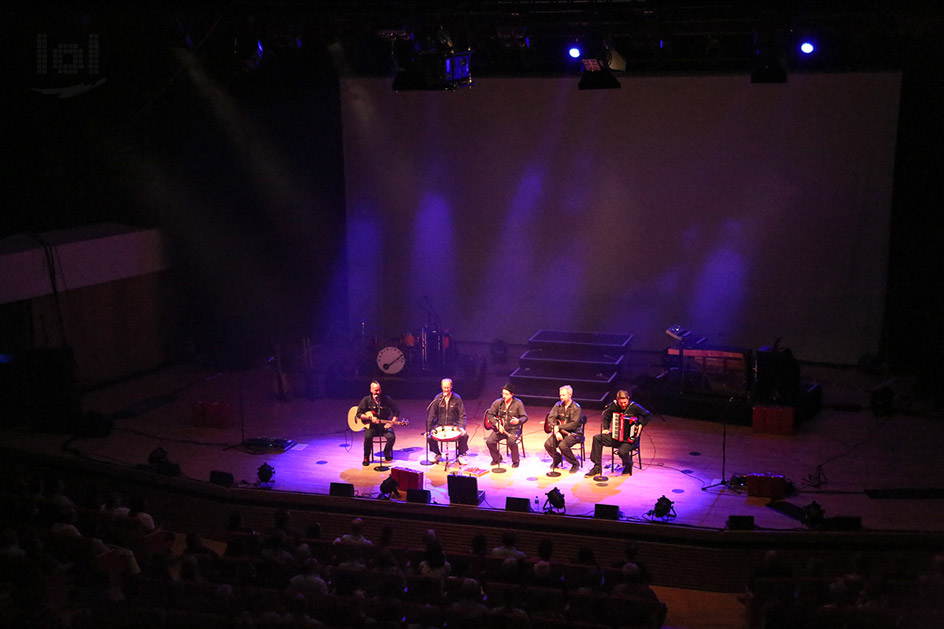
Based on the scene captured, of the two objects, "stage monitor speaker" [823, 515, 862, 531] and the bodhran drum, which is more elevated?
the bodhran drum

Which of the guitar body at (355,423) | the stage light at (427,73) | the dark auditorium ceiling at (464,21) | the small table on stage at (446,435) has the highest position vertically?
the dark auditorium ceiling at (464,21)

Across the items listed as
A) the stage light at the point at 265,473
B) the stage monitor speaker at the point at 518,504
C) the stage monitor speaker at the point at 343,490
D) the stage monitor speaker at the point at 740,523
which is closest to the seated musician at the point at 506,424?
the stage monitor speaker at the point at 518,504

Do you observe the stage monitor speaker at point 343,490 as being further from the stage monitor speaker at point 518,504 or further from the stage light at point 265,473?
the stage monitor speaker at point 518,504

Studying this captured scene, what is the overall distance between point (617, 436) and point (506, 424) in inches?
51.8

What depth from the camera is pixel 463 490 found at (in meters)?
10.8

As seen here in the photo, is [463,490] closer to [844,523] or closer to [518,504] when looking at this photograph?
[518,504]

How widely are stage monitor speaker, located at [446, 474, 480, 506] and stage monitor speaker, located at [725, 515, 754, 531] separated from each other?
8.53 feet

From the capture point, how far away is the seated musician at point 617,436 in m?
11.9

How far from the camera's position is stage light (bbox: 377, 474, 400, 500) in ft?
36.1

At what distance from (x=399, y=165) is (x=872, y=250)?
24.6ft

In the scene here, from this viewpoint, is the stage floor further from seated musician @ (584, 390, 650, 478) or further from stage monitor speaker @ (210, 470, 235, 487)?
stage monitor speaker @ (210, 470, 235, 487)

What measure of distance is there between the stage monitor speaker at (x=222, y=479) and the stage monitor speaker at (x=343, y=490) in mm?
1230

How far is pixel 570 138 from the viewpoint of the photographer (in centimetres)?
1612

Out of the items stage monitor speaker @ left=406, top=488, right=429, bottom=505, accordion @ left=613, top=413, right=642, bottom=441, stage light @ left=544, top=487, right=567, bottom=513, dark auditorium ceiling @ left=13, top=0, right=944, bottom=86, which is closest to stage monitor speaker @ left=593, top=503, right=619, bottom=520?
stage light @ left=544, top=487, right=567, bottom=513
